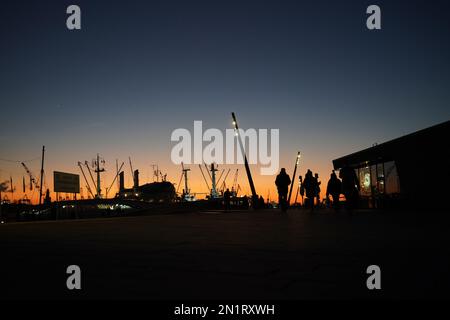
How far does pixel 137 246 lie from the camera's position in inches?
189

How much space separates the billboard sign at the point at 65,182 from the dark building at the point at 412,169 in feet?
61.4

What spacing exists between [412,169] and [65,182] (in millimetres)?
21860

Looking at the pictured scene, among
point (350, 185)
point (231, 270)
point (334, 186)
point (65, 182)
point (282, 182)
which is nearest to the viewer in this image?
point (231, 270)

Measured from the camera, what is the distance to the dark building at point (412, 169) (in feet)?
54.6

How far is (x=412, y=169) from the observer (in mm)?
18281

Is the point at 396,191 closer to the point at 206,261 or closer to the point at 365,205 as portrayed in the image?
the point at 365,205

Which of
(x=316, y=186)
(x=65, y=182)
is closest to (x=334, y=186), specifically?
(x=316, y=186)

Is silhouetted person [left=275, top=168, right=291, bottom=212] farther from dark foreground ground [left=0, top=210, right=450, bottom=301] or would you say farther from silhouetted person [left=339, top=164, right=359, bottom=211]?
dark foreground ground [left=0, top=210, right=450, bottom=301]

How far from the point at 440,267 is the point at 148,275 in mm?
2380

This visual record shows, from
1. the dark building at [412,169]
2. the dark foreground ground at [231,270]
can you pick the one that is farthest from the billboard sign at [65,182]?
the dark foreground ground at [231,270]

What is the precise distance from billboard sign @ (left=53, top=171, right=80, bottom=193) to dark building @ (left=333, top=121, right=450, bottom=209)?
61.4ft

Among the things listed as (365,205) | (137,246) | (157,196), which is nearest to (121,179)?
(157,196)

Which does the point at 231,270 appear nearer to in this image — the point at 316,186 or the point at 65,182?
the point at 316,186

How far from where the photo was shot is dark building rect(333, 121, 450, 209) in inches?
655
